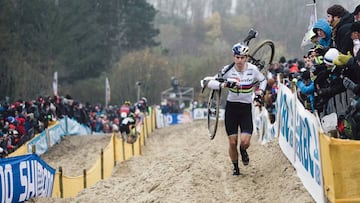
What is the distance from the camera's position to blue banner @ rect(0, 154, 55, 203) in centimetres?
997

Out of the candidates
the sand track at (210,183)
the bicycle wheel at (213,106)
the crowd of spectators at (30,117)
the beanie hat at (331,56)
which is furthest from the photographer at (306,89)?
the crowd of spectators at (30,117)

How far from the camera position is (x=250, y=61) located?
12.2 meters

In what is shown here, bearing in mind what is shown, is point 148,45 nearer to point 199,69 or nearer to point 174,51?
point 199,69

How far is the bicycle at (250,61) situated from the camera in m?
10.6

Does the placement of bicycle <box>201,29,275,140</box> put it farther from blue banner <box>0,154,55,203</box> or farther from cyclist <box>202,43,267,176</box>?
blue banner <box>0,154,55,203</box>

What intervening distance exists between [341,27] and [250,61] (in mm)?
3819

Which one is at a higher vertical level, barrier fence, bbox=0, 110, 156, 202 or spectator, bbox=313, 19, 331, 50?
spectator, bbox=313, 19, 331, 50

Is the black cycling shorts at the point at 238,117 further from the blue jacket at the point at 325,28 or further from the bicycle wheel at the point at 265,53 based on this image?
the bicycle wheel at the point at 265,53

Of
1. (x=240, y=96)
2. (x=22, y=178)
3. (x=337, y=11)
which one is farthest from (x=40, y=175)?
(x=337, y=11)

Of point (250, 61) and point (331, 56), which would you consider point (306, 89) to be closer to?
point (331, 56)

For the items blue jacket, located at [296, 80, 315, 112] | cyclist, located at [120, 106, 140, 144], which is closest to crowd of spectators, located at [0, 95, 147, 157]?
cyclist, located at [120, 106, 140, 144]

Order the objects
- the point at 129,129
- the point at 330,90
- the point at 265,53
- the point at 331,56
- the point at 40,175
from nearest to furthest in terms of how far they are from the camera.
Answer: the point at 331,56, the point at 330,90, the point at 40,175, the point at 265,53, the point at 129,129

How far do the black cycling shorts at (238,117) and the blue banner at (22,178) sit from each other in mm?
3491

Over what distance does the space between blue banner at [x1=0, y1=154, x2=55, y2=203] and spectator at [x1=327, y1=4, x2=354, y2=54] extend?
5439mm
